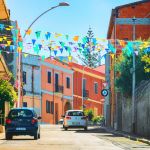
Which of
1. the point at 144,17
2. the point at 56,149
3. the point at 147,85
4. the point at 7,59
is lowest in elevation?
the point at 56,149

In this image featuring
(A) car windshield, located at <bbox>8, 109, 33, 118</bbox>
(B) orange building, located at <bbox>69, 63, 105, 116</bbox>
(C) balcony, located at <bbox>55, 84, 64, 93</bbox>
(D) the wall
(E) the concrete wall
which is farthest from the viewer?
(B) orange building, located at <bbox>69, 63, 105, 116</bbox>

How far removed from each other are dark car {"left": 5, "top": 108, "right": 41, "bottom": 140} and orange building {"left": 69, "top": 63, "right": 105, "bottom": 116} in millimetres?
51827

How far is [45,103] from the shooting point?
7231cm

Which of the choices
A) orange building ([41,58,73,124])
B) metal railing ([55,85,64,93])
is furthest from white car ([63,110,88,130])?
metal railing ([55,85,64,93])

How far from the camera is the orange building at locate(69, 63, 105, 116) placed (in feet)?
266

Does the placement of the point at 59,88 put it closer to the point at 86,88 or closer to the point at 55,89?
the point at 55,89

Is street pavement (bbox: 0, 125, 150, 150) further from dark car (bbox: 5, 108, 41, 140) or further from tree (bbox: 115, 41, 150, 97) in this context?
tree (bbox: 115, 41, 150, 97)

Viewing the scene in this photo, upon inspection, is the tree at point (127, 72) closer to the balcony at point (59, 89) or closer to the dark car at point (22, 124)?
the dark car at point (22, 124)

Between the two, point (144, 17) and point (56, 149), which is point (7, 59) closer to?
point (144, 17)

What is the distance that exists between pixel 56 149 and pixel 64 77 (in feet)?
187

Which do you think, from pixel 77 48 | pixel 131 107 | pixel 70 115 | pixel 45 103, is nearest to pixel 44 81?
pixel 45 103

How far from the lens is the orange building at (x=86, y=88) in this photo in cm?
8106

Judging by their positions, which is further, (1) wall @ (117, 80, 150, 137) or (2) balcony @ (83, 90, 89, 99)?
(2) balcony @ (83, 90, 89, 99)

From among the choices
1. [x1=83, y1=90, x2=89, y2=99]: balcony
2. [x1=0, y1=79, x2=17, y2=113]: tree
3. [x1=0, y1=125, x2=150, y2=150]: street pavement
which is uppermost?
[x1=83, y1=90, x2=89, y2=99]: balcony
